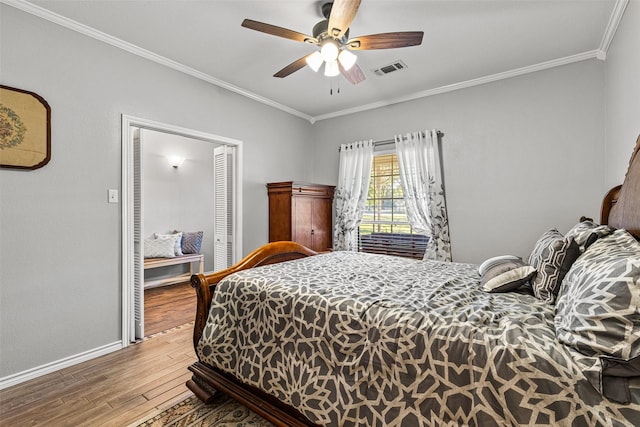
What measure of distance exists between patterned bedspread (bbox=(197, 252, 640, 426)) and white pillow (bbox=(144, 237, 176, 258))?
3285 mm

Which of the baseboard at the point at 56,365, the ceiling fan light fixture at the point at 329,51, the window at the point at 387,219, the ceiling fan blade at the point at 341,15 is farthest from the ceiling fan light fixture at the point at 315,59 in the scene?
the baseboard at the point at 56,365

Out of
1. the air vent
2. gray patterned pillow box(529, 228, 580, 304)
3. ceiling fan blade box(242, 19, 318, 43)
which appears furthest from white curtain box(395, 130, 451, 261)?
ceiling fan blade box(242, 19, 318, 43)

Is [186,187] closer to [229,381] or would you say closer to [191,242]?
[191,242]

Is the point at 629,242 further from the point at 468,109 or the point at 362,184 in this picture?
the point at 362,184

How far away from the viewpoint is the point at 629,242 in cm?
118

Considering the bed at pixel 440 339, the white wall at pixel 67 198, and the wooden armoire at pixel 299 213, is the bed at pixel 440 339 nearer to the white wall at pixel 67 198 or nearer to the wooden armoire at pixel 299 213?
the white wall at pixel 67 198

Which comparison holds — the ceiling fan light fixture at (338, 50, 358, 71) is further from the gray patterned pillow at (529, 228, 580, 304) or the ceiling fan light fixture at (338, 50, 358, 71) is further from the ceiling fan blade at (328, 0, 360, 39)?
the gray patterned pillow at (529, 228, 580, 304)

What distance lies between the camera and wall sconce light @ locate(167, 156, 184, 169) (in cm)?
530

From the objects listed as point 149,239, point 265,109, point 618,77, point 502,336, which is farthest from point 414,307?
point 149,239

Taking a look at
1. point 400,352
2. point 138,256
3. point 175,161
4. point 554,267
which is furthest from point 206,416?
point 175,161

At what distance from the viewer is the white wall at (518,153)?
2.77 meters

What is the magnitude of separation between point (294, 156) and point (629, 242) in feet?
12.3

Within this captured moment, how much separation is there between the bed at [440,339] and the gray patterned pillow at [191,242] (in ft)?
11.0

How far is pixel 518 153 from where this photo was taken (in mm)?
3074
